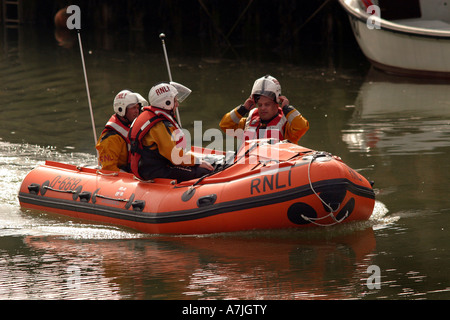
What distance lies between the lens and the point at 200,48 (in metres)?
19.2

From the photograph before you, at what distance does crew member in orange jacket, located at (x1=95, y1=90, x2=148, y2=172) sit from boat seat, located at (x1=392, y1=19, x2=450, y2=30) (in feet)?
29.6

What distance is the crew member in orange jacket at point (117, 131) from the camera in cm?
796

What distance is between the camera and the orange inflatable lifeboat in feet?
22.2

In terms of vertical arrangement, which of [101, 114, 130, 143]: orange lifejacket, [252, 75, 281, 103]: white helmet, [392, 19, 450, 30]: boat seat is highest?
[392, 19, 450, 30]: boat seat

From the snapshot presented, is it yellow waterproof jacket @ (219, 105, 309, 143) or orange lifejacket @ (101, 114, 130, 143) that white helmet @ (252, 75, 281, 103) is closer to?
yellow waterproof jacket @ (219, 105, 309, 143)

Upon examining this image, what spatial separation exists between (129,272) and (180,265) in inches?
15.6

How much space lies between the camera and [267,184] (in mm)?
6852

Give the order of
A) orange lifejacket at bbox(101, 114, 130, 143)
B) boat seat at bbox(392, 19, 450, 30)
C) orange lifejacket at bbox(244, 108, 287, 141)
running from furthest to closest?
boat seat at bbox(392, 19, 450, 30)
orange lifejacket at bbox(101, 114, 130, 143)
orange lifejacket at bbox(244, 108, 287, 141)

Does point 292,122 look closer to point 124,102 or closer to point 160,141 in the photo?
point 160,141

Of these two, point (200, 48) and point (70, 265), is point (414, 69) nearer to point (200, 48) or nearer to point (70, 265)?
point (200, 48)

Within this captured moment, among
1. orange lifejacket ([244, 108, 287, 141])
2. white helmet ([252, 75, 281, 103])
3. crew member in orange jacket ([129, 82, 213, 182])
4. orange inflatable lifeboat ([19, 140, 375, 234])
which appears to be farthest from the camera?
orange lifejacket ([244, 108, 287, 141])

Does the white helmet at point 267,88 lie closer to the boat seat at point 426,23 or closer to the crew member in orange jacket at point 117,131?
the crew member in orange jacket at point 117,131

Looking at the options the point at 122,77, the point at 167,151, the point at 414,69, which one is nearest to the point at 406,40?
the point at 414,69

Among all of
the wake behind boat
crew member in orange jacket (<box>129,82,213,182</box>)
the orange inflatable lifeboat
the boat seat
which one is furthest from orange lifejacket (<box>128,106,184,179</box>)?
the boat seat
